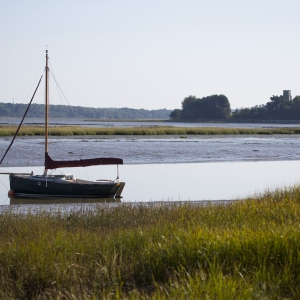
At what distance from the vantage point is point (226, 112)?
645ft

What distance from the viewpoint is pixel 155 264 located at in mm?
9266

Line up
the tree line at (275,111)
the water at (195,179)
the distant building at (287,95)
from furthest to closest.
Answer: the distant building at (287,95)
the tree line at (275,111)
the water at (195,179)

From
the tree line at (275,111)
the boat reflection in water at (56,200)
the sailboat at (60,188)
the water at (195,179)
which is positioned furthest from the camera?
the tree line at (275,111)

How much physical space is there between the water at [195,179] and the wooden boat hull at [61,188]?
543mm

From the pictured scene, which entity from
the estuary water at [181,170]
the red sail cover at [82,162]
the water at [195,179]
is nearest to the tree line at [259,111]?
the estuary water at [181,170]

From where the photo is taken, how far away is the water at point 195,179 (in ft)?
72.3

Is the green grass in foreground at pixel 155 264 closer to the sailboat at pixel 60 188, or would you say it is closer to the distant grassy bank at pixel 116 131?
the sailboat at pixel 60 188

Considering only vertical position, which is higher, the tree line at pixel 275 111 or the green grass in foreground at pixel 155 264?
the tree line at pixel 275 111

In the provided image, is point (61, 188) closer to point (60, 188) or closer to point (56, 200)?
point (60, 188)

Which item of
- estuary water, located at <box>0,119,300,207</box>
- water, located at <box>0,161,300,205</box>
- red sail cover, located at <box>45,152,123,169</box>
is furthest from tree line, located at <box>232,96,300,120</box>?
red sail cover, located at <box>45,152,123,169</box>

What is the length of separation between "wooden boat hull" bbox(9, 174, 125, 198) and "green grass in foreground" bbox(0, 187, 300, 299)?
10316mm

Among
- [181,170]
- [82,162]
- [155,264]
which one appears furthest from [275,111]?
[155,264]

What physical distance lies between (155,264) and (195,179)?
18.3 m

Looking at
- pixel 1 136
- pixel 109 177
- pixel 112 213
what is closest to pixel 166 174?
pixel 109 177
